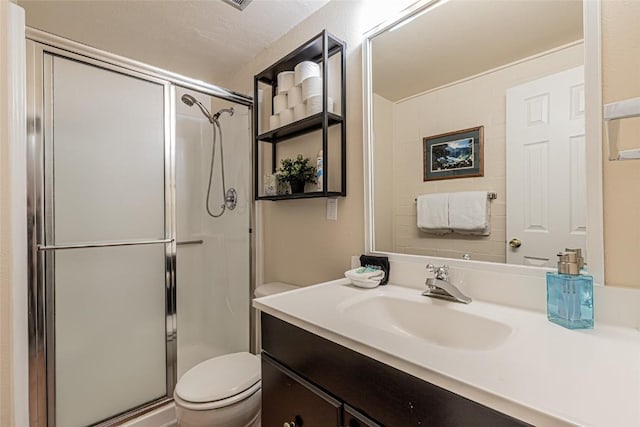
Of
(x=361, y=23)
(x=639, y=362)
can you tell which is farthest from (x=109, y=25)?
(x=639, y=362)

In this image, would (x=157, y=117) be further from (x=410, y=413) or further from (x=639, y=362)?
(x=639, y=362)

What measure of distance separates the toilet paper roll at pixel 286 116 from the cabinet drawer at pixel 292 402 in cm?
115

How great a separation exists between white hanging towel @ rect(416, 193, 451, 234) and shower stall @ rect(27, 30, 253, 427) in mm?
1325

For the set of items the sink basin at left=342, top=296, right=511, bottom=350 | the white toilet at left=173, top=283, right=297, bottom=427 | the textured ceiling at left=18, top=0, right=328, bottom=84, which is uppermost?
the textured ceiling at left=18, top=0, right=328, bottom=84

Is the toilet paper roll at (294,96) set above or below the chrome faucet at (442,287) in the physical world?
above

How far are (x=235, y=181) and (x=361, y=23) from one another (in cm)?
122

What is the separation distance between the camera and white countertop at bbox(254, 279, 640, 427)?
1.42 ft

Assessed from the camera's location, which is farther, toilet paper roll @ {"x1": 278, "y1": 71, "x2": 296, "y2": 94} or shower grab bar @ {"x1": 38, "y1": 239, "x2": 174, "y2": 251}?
toilet paper roll @ {"x1": 278, "y1": 71, "x2": 296, "y2": 94}

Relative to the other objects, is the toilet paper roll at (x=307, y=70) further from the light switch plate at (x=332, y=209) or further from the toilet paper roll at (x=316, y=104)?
the light switch plate at (x=332, y=209)

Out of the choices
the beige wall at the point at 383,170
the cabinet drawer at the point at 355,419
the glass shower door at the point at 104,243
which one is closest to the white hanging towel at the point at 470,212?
the beige wall at the point at 383,170

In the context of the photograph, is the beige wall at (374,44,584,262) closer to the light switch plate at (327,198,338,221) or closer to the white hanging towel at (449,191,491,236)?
the white hanging towel at (449,191,491,236)

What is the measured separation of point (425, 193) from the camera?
119 centimetres

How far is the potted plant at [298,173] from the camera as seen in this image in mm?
1551

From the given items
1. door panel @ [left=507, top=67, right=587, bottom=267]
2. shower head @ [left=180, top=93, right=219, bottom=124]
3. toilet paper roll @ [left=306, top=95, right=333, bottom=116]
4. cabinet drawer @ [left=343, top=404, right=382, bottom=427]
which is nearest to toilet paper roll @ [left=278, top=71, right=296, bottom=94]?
toilet paper roll @ [left=306, top=95, right=333, bottom=116]
